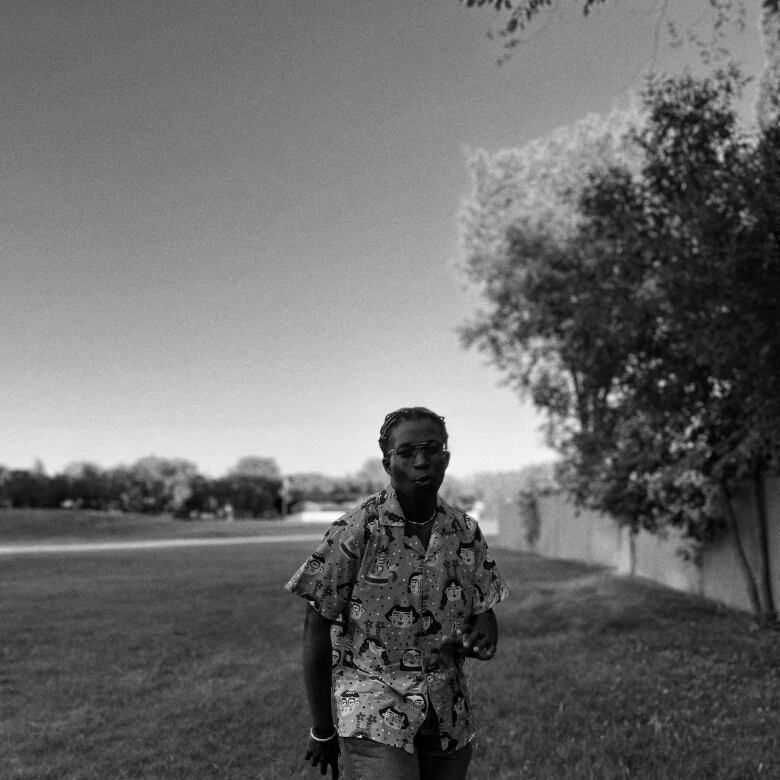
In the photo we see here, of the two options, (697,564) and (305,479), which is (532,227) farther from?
(305,479)

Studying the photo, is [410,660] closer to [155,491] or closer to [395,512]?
[395,512]

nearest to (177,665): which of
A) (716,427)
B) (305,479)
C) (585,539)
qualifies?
(716,427)

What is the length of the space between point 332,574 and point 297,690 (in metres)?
5.96

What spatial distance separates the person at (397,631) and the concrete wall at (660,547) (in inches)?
423

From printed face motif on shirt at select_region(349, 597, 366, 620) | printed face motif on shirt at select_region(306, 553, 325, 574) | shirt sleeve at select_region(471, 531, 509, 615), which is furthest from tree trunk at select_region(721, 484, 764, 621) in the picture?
printed face motif on shirt at select_region(306, 553, 325, 574)

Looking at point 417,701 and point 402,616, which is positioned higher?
point 402,616

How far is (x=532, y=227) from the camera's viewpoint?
23.7 meters

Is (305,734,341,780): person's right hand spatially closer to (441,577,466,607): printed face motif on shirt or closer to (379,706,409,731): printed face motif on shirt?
(379,706,409,731): printed face motif on shirt

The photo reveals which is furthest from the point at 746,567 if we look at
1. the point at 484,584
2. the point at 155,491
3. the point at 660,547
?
the point at 155,491

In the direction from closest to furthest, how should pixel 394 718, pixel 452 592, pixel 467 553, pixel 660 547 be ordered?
pixel 394 718 < pixel 452 592 < pixel 467 553 < pixel 660 547

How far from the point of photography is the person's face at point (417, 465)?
125 inches

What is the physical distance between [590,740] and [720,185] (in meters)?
7.35

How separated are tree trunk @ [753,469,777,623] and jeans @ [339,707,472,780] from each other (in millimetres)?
10828

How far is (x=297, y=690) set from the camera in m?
8.58
